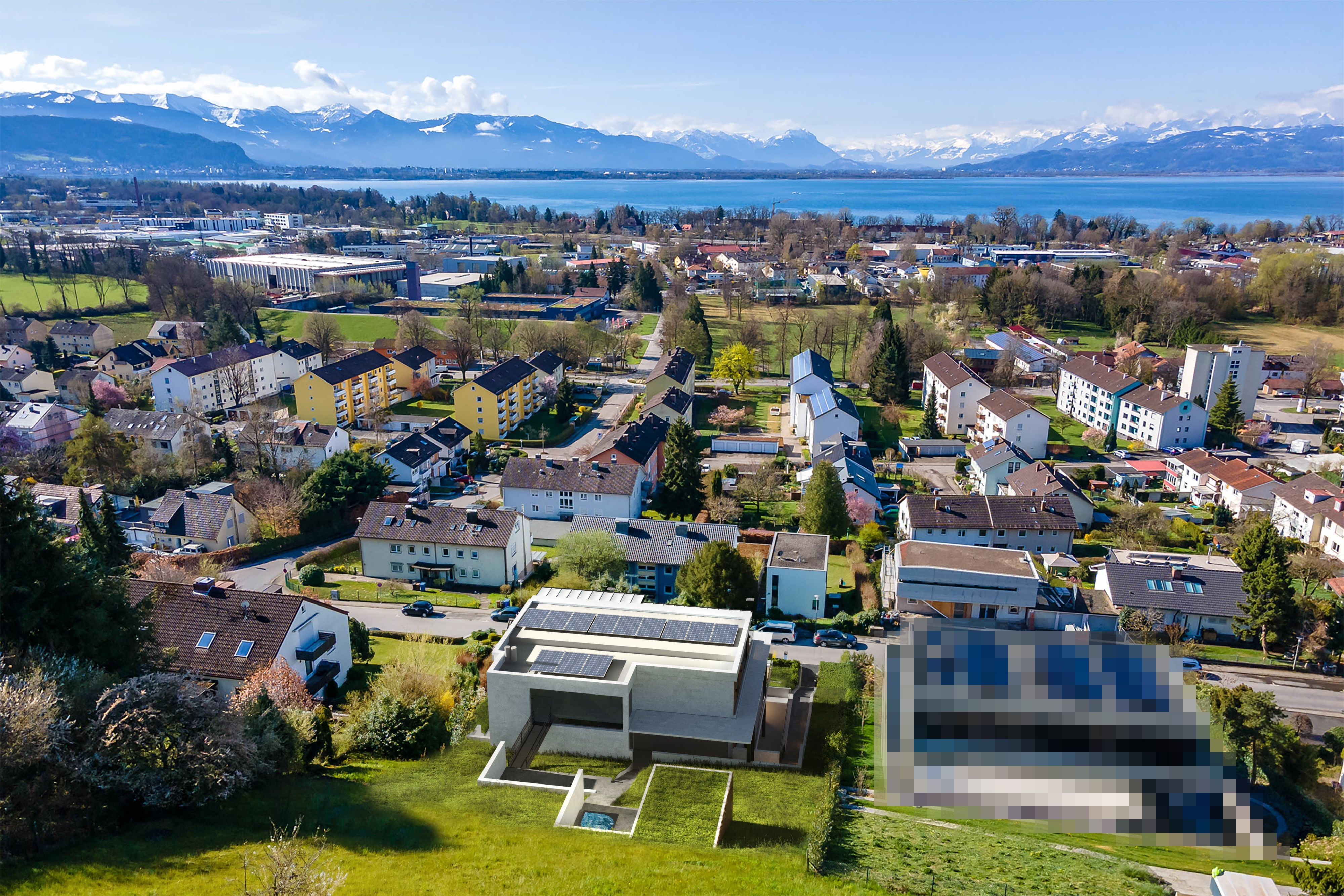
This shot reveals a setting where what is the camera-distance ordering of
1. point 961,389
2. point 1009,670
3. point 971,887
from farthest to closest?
point 961,389 < point 1009,670 < point 971,887

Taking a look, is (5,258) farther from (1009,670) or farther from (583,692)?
(1009,670)

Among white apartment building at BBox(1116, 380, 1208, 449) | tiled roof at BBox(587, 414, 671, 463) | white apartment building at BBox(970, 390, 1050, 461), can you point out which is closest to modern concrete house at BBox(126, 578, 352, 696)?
tiled roof at BBox(587, 414, 671, 463)

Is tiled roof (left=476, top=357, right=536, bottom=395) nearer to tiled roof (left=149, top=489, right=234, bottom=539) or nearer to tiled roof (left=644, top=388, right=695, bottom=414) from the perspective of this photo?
tiled roof (left=644, top=388, right=695, bottom=414)

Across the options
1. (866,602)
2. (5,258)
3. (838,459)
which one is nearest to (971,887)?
(866,602)

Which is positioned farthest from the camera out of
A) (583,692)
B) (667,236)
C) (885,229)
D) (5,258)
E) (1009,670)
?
(885,229)

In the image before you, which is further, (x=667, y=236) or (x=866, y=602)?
(x=667, y=236)

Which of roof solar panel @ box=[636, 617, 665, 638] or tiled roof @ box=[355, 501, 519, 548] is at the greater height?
roof solar panel @ box=[636, 617, 665, 638]

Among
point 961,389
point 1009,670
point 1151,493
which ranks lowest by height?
point 1151,493
